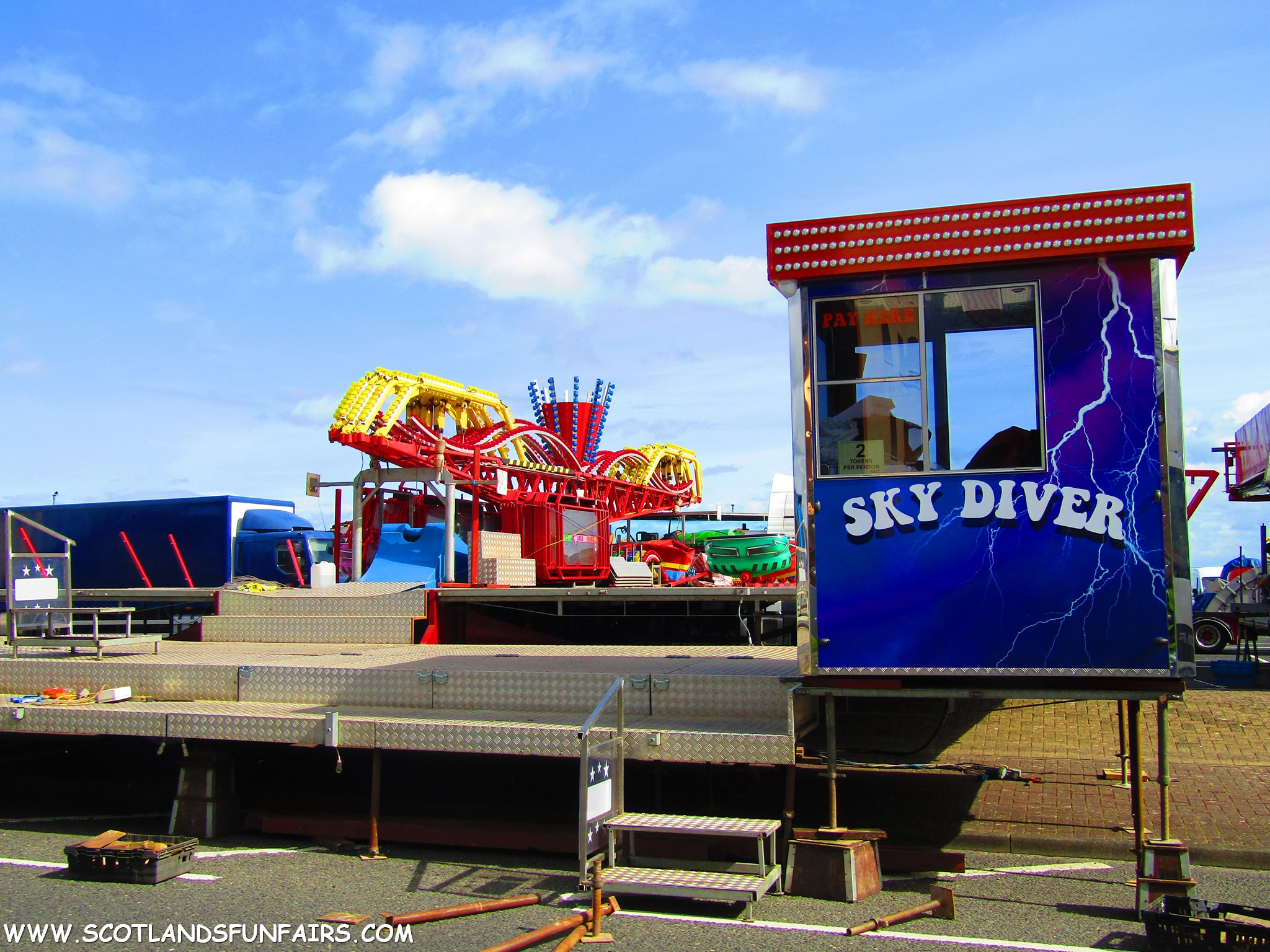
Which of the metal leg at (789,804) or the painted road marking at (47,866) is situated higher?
the metal leg at (789,804)

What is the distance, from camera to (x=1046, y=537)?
5.80 m

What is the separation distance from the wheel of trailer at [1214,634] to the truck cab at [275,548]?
50.1ft

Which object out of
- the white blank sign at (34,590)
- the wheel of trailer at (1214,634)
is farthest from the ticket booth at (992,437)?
the wheel of trailer at (1214,634)

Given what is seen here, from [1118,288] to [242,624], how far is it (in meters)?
8.84

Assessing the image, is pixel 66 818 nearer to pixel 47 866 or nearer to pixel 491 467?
pixel 47 866

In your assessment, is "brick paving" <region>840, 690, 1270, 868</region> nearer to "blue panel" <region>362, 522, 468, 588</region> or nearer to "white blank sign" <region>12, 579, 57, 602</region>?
"white blank sign" <region>12, 579, 57, 602</region>

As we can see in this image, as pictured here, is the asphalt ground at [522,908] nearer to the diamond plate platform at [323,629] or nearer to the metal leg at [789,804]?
the metal leg at [789,804]

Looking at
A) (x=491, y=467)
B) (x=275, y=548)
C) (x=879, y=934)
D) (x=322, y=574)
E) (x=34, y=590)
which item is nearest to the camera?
(x=879, y=934)

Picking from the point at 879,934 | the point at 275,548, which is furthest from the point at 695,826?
the point at 275,548

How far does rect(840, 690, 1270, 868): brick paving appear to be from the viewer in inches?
259

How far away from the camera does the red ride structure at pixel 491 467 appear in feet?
50.8

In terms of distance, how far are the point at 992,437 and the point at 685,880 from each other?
2988mm

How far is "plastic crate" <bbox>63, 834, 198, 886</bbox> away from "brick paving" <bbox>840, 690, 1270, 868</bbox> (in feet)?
13.4

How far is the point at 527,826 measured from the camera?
6.63 m
